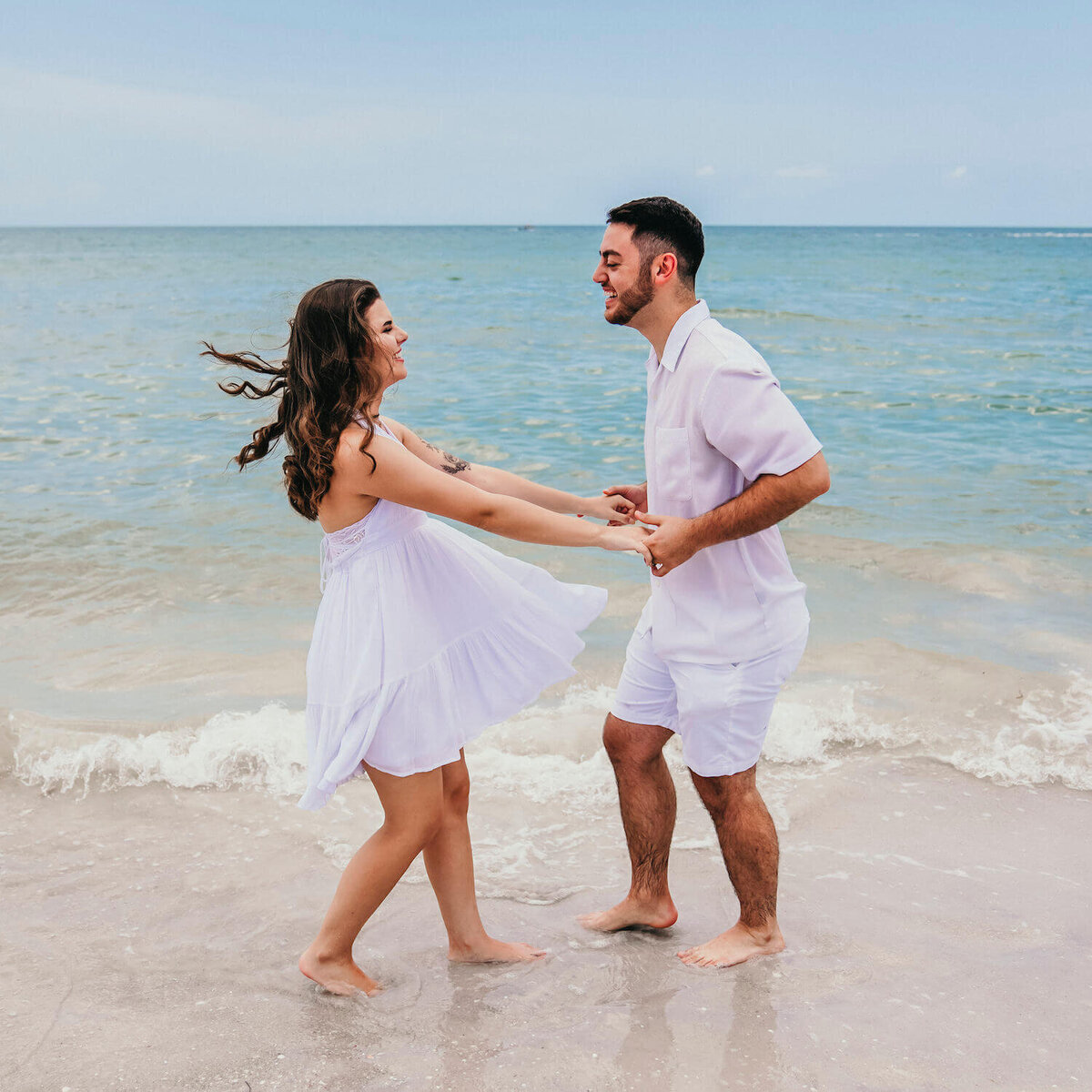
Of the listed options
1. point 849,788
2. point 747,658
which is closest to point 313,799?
point 747,658

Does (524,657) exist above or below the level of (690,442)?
below

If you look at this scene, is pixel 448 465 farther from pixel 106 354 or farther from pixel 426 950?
pixel 106 354

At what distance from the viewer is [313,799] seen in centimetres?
298

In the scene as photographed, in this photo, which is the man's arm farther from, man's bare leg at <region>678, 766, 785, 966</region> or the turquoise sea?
the turquoise sea

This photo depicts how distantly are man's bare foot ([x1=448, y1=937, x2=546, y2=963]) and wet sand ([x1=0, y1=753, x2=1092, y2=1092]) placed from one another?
0.13ft

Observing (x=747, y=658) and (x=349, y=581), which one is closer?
(x=349, y=581)

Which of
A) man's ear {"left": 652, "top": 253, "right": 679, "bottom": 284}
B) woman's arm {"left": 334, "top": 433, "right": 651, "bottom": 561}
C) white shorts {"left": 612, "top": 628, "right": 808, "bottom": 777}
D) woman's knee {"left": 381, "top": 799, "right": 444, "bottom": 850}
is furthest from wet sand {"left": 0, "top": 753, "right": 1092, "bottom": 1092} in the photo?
man's ear {"left": 652, "top": 253, "right": 679, "bottom": 284}

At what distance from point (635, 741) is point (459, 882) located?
711 millimetres

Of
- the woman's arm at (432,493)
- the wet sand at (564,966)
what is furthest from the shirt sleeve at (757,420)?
the wet sand at (564,966)

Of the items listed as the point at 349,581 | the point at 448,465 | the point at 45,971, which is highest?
the point at 448,465

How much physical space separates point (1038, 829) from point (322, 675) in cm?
294

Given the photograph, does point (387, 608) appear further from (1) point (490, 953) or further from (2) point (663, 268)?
(2) point (663, 268)

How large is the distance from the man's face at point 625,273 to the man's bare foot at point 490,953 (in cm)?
194

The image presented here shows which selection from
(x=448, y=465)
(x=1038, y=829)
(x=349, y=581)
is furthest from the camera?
(x=1038, y=829)
